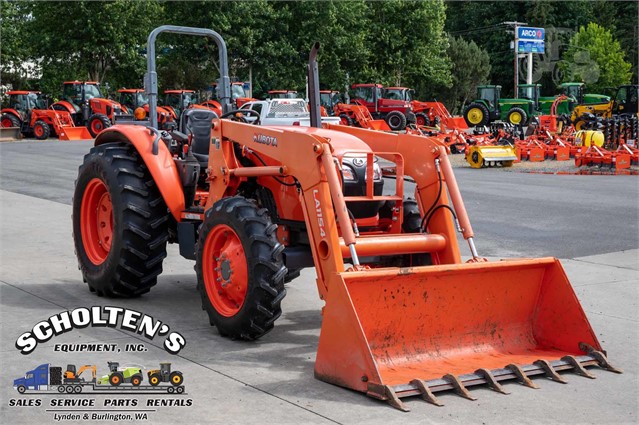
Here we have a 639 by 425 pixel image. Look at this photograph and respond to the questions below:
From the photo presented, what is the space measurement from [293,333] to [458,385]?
181 cm

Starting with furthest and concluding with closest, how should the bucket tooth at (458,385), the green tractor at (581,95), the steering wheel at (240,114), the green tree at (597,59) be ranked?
the green tree at (597,59)
the green tractor at (581,95)
the steering wheel at (240,114)
the bucket tooth at (458,385)

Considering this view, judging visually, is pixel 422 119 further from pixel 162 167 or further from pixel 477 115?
pixel 162 167

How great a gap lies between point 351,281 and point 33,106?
117ft

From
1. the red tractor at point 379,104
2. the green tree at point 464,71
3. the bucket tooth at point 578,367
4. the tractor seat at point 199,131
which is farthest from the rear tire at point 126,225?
the green tree at point 464,71

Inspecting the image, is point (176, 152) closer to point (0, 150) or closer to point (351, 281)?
point (351, 281)

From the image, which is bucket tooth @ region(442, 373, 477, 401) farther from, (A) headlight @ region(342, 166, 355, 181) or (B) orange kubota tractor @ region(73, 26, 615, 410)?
(A) headlight @ region(342, 166, 355, 181)

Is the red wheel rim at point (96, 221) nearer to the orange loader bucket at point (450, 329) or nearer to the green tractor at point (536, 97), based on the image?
the orange loader bucket at point (450, 329)

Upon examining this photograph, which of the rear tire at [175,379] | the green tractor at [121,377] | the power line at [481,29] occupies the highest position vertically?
the power line at [481,29]

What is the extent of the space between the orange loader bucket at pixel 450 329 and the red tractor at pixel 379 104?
35.7 m

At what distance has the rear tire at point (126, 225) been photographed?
302 inches

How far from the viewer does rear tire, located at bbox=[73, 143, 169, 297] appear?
7668 millimetres

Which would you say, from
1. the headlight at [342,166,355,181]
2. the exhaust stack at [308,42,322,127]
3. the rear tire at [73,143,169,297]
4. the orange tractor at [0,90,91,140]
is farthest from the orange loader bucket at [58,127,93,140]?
the headlight at [342,166,355,181]

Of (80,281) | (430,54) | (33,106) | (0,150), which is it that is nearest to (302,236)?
(80,281)

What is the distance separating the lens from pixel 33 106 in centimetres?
3884
